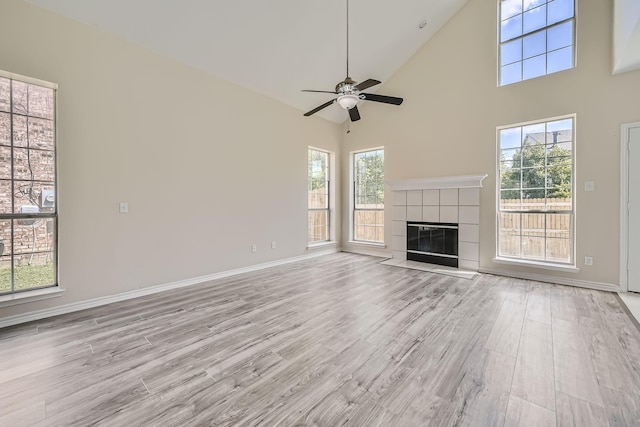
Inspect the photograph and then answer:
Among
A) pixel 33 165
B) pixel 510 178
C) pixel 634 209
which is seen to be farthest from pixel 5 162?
pixel 634 209

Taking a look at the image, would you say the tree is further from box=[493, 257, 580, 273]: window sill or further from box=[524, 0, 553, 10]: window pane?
box=[524, 0, 553, 10]: window pane

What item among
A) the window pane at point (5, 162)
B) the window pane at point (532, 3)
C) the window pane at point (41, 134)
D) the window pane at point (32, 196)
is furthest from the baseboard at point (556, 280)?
the window pane at point (5, 162)

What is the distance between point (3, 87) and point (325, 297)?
4.03 m

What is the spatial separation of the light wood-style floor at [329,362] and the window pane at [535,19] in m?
4.01

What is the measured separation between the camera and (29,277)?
9.30ft

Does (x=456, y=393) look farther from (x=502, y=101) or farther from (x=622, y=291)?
(x=502, y=101)

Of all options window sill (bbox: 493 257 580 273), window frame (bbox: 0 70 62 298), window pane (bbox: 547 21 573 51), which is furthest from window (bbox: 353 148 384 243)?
window frame (bbox: 0 70 62 298)

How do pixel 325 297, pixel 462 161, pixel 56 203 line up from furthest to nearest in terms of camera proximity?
pixel 462 161 → pixel 325 297 → pixel 56 203

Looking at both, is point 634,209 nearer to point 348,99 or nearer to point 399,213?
point 399,213

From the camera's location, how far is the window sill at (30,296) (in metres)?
2.62

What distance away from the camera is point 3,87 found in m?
2.70

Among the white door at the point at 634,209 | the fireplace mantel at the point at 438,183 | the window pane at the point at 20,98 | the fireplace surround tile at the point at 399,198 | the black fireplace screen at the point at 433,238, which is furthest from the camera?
the fireplace surround tile at the point at 399,198

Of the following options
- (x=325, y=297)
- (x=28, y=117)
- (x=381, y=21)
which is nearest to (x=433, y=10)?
(x=381, y=21)

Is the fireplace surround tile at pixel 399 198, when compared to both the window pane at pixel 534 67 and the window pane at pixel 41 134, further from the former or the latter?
the window pane at pixel 41 134
